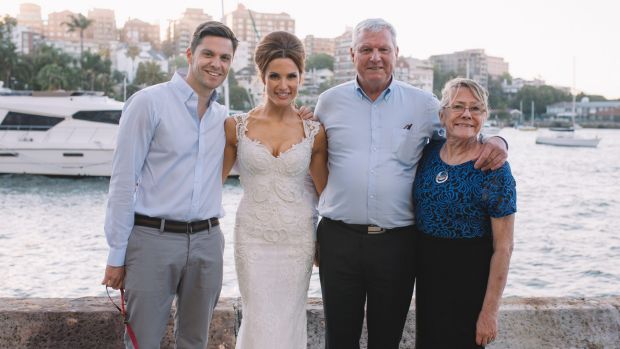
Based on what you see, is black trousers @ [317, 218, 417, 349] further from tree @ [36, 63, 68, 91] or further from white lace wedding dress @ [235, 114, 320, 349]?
tree @ [36, 63, 68, 91]

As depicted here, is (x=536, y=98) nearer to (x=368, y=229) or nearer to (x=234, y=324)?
(x=368, y=229)

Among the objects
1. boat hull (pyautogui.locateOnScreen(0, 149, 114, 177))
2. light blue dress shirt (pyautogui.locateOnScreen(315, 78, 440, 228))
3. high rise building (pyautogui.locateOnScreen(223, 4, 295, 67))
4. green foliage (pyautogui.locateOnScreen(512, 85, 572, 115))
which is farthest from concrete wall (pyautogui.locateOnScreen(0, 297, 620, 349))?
high rise building (pyautogui.locateOnScreen(223, 4, 295, 67))

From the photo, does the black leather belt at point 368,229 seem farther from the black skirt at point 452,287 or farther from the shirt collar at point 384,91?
the shirt collar at point 384,91

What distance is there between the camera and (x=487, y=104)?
9.24 ft

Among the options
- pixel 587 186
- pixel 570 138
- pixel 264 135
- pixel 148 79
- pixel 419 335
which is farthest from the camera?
pixel 148 79

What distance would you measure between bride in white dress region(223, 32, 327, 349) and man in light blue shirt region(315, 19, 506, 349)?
0.50ft

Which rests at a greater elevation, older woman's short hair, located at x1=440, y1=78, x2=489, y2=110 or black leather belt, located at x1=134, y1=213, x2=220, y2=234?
older woman's short hair, located at x1=440, y1=78, x2=489, y2=110

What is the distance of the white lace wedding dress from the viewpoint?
3.03 meters

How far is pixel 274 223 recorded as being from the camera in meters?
3.05

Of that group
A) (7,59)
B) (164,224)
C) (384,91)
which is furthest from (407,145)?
(7,59)

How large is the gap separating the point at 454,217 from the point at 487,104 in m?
0.55

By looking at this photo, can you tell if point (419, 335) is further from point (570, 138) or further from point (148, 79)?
point (148, 79)

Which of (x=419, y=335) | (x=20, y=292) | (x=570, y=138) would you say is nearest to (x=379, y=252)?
(x=419, y=335)

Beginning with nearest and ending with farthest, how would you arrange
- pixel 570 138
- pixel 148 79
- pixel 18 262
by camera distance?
1. pixel 18 262
2. pixel 570 138
3. pixel 148 79
